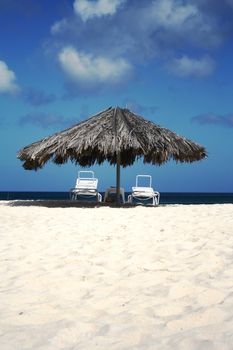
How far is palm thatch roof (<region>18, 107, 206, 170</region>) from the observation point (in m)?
8.30

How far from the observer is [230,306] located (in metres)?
2.20

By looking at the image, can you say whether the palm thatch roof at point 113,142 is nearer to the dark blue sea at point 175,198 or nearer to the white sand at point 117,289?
the white sand at point 117,289

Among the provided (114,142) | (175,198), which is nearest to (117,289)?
(114,142)

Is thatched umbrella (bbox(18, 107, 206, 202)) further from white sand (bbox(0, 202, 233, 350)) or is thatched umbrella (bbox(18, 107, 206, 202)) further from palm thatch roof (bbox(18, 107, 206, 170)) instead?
white sand (bbox(0, 202, 233, 350))

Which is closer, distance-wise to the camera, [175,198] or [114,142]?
[114,142]

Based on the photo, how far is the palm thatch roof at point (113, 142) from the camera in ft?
27.2

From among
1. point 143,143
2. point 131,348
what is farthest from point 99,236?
point 143,143

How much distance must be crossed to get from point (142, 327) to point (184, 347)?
0.30 metres

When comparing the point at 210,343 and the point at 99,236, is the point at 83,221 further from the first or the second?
the point at 210,343

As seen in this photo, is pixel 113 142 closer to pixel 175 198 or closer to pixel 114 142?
pixel 114 142

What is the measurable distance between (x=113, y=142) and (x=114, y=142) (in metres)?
0.02

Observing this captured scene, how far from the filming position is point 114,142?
823 cm

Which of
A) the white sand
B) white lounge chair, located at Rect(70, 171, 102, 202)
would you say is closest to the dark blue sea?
white lounge chair, located at Rect(70, 171, 102, 202)

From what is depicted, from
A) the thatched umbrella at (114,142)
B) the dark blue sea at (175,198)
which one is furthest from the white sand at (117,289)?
the dark blue sea at (175,198)
